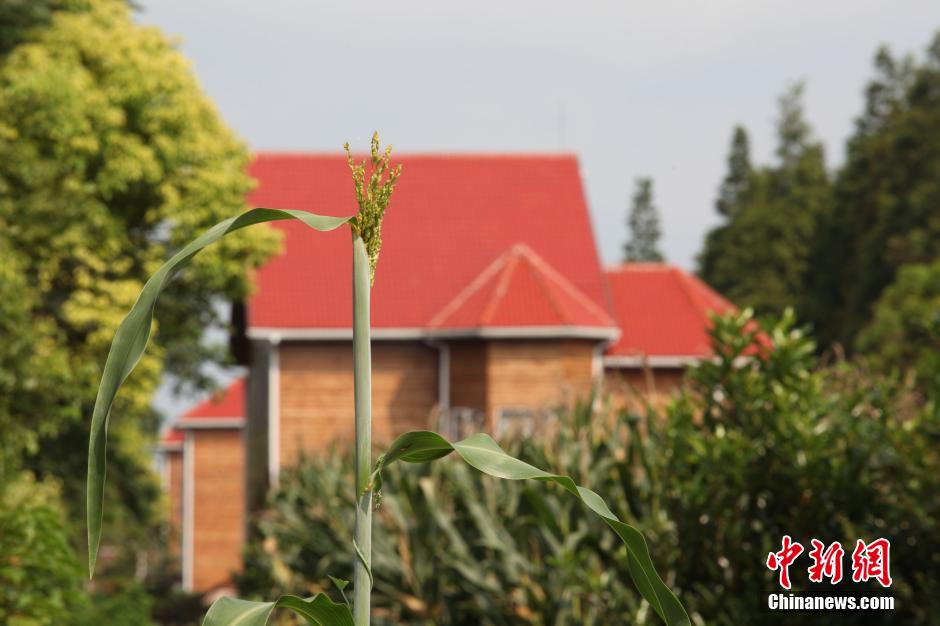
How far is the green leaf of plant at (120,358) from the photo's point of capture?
72.7 inches

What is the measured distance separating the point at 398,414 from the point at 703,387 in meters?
15.7

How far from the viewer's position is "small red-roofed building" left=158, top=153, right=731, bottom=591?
22.2 m

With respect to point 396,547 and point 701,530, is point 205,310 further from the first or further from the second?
point 701,530

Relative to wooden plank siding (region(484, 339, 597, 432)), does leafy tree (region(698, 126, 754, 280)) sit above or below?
above

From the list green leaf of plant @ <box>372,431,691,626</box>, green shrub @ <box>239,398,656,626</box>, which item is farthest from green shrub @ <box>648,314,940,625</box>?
green leaf of plant @ <box>372,431,691,626</box>

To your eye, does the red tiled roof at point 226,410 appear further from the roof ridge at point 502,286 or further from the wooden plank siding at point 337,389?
the roof ridge at point 502,286

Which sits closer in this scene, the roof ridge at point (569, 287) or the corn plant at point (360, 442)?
the corn plant at point (360, 442)

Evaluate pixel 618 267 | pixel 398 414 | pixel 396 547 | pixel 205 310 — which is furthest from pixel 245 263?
pixel 396 547

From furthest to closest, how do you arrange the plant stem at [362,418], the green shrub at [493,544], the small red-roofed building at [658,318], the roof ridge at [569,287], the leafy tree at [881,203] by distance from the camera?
1. the leafy tree at [881,203]
2. the small red-roofed building at [658,318]
3. the roof ridge at [569,287]
4. the green shrub at [493,544]
5. the plant stem at [362,418]

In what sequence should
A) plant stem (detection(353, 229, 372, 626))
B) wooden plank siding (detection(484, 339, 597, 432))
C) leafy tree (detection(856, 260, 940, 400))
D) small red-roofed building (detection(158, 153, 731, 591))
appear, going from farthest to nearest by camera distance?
leafy tree (detection(856, 260, 940, 400)), small red-roofed building (detection(158, 153, 731, 591)), wooden plank siding (detection(484, 339, 597, 432)), plant stem (detection(353, 229, 372, 626))

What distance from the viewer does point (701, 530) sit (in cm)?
725

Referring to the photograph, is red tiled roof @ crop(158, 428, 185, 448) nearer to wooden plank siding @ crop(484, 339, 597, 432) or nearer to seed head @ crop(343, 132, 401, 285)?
wooden plank siding @ crop(484, 339, 597, 432)

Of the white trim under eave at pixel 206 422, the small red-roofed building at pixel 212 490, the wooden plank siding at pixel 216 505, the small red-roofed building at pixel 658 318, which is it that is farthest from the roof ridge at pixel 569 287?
the white trim under eave at pixel 206 422

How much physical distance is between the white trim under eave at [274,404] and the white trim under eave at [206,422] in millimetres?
19756
